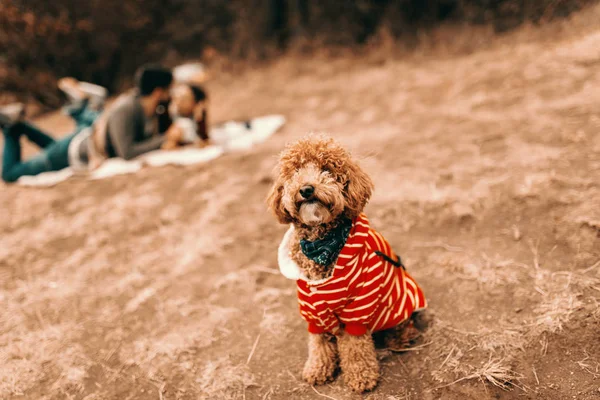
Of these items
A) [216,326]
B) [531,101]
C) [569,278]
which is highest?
[531,101]

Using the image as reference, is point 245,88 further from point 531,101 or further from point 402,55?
point 531,101

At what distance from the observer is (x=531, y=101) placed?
500 centimetres

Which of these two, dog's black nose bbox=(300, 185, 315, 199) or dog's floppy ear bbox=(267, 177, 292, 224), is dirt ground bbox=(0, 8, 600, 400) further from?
dog's black nose bbox=(300, 185, 315, 199)

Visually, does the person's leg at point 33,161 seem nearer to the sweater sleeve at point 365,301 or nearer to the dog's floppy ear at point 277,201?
the dog's floppy ear at point 277,201

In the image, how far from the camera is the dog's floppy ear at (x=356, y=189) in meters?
2.05

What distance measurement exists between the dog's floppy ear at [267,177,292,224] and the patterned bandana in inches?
6.7

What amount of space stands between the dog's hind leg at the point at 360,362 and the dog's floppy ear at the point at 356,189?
65cm

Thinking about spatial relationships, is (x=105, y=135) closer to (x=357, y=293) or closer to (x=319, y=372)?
(x=319, y=372)

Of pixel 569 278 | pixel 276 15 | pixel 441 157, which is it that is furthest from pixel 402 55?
pixel 569 278

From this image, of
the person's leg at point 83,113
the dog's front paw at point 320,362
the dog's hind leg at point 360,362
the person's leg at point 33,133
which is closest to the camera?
the dog's hind leg at point 360,362

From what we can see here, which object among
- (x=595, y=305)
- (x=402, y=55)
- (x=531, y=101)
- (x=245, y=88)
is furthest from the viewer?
(x=245, y=88)

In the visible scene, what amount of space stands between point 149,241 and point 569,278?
11.0 feet

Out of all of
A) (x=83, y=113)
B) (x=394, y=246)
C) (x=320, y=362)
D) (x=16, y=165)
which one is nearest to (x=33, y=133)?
(x=16, y=165)

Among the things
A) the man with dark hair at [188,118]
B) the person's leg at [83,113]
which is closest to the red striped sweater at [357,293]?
the man with dark hair at [188,118]
